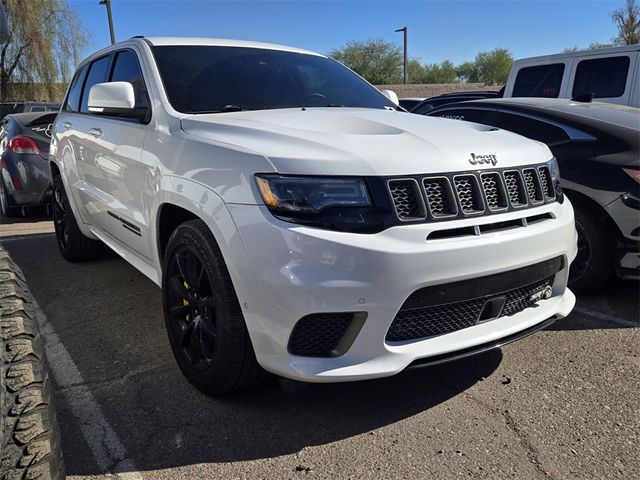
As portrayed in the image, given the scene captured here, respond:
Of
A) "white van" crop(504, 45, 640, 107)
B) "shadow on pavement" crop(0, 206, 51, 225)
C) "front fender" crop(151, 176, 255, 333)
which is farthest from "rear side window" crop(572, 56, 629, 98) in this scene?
"shadow on pavement" crop(0, 206, 51, 225)

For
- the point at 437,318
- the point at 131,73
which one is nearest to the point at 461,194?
the point at 437,318

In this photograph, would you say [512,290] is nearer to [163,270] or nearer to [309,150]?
[309,150]

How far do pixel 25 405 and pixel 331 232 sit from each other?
118 centimetres

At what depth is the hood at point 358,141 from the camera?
216cm

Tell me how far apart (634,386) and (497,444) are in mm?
968

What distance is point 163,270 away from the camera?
9.50ft

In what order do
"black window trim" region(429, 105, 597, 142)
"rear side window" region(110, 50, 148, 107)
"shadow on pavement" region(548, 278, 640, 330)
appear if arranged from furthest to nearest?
"black window trim" region(429, 105, 597, 142)
"shadow on pavement" region(548, 278, 640, 330)
"rear side window" region(110, 50, 148, 107)

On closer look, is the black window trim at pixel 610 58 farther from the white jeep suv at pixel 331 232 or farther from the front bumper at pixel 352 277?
the front bumper at pixel 352 277

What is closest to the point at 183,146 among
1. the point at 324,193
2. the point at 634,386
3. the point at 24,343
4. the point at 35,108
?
the point at 324,193

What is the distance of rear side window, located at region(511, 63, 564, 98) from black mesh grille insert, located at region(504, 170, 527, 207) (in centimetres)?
557

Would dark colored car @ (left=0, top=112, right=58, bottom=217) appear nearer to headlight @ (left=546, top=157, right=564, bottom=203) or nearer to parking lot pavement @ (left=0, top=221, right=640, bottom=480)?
parking lot pavement @ (left=0, top=221, right=640, bottom=480)

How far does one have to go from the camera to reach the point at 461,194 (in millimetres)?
2293

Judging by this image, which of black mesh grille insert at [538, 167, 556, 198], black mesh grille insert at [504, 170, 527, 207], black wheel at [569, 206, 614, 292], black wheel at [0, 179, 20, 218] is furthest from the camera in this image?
black wheel at [0, 179, 20, 218]

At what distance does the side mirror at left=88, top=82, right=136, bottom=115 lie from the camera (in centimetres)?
303
